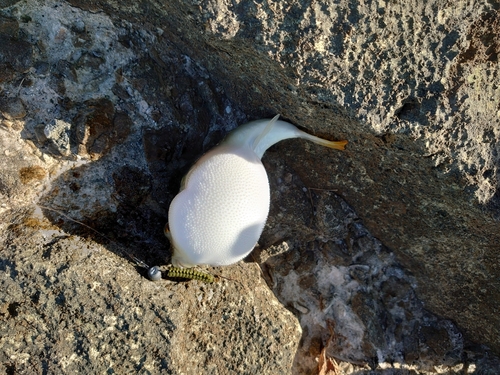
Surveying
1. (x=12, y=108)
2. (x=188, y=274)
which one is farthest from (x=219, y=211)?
(x=12, y=108)

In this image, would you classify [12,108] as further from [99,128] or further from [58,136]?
[99,128]

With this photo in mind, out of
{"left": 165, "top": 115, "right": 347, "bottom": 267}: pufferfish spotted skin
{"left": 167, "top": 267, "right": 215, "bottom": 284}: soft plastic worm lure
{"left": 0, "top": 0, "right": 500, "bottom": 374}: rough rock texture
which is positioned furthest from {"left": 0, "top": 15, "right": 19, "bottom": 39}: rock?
{"left": 167, "top": 267, "right": 215, "bottom": 284}: soft plastic worm lure

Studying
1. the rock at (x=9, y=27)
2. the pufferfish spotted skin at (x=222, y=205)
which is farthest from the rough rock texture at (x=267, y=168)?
the pufferfish spotted skin at (x=222, y=205)

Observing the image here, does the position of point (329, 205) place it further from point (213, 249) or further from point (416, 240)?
point (213, 249)

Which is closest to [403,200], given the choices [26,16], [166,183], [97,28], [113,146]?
[166,183]

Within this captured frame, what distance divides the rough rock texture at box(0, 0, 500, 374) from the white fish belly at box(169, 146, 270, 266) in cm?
18

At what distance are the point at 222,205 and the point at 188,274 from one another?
0.94 feet

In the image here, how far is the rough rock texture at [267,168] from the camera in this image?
134 cm

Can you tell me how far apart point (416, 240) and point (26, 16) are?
1525 millimetres

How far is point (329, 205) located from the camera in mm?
1792

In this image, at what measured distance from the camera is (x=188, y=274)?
1.54 meters

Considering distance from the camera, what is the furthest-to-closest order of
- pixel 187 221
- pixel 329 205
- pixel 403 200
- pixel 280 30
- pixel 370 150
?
pixel 329 205 < pixel 403 200 < pixel 370 150 < pixel 187 221 < pixel 280 30

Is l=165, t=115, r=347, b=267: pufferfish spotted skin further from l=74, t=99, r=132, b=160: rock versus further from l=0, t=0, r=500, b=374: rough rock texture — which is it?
l=74, t=99, r=132, b=160: rock

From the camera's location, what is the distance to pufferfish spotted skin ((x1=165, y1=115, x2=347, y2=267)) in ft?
4.63
